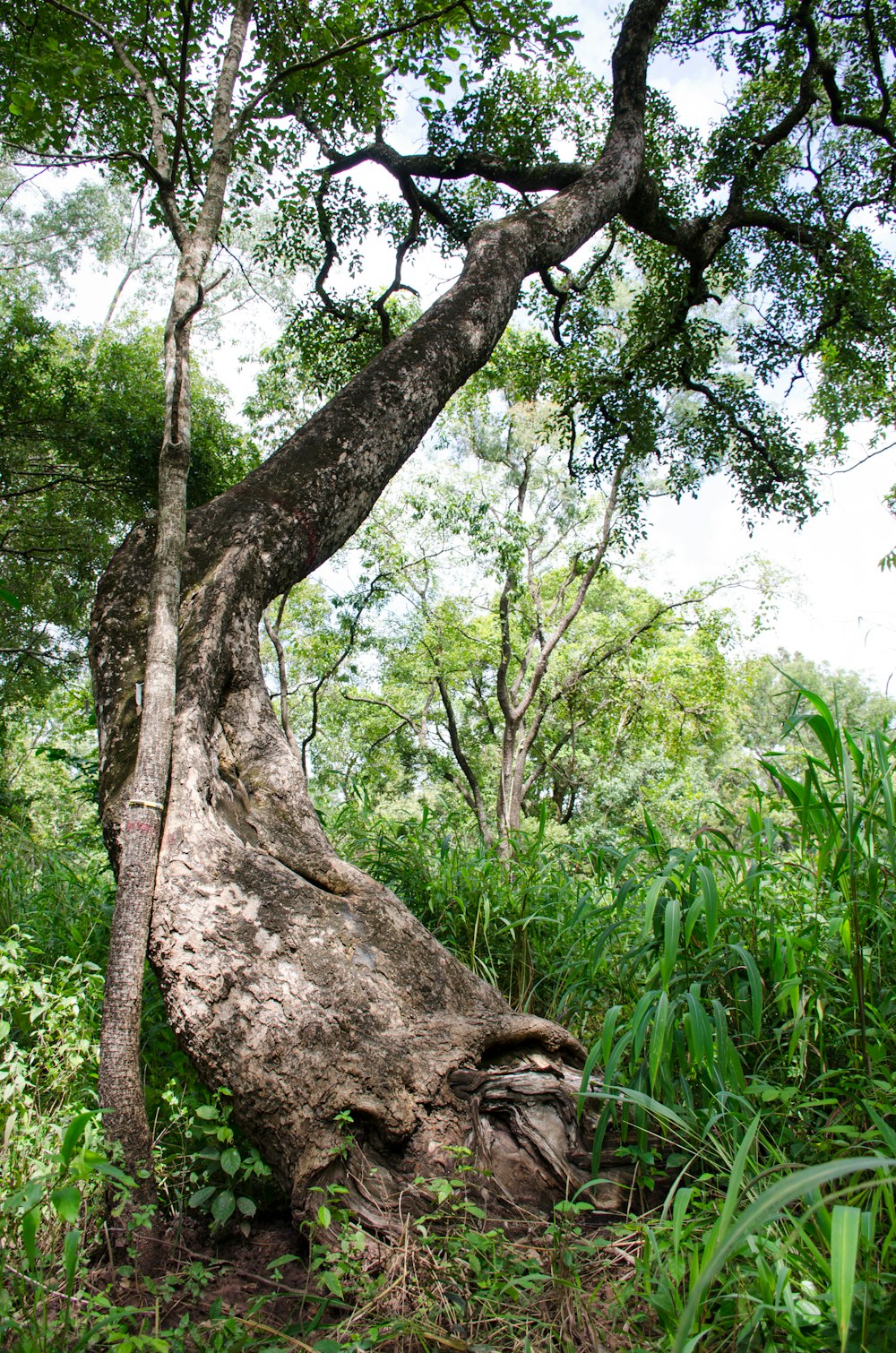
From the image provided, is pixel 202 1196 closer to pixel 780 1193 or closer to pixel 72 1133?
pixel 72 1133

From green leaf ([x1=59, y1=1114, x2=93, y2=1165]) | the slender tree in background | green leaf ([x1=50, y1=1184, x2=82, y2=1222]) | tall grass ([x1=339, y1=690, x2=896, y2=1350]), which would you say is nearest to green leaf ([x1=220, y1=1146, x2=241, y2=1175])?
green leaf ([x1=59, y1=1114, x2=93, y2=1165])

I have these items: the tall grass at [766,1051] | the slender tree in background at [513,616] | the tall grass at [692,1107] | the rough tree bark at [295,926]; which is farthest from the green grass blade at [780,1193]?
the slender tree in background at [513,616]

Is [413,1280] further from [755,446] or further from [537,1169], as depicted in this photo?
[755,446]

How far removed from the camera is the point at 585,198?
443 centimetres

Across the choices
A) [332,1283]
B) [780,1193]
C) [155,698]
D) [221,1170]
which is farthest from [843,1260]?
[155,698]

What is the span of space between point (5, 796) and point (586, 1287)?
29.9 ft

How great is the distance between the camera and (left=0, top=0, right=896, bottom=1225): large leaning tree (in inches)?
68.6

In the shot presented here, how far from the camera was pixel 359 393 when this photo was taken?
306cm

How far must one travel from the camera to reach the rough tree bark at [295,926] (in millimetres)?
1682

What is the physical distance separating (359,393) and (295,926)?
222cm

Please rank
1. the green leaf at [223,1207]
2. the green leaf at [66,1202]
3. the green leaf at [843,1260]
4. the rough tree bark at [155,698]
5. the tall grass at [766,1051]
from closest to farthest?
the green leaf at [843,1260] < the green leaf at [66,1202] < the tall grass at [766,1051] < the green leaf at [223,1207] < the rough tree bark at [155,698]

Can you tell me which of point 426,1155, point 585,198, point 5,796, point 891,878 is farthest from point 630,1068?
point 5,796

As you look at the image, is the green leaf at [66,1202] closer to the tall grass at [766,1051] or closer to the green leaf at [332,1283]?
the green leaf at [332,1283]

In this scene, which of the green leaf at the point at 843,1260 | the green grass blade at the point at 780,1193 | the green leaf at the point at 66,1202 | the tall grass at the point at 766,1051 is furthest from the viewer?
the tall grass at the point at 766,1051
